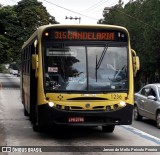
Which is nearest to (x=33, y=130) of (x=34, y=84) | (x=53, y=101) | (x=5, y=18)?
(x=34, y=84)

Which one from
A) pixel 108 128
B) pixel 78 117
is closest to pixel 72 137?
pixel 78 117

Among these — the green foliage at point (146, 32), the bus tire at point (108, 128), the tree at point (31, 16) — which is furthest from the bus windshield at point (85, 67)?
the tree at point (31, 16)

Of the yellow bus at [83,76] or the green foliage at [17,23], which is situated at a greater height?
the green foliage at [17,23]

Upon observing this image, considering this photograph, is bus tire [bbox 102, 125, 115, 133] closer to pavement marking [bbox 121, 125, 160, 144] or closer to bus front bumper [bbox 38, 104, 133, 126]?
pavement marking [bbox 121, 125, 160, 144]

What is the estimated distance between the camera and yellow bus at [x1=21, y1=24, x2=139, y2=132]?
11211 mm

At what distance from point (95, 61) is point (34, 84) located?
Result: 2.10 m

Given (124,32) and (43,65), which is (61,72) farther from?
(124,32)

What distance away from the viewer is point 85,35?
11.7 metres

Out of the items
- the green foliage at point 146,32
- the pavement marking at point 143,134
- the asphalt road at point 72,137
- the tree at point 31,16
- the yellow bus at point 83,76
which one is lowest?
the pavement marking at point 143,134

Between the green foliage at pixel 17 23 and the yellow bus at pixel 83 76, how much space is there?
37.1 meters

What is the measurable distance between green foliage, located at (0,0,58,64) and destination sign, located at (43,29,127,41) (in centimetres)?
3702

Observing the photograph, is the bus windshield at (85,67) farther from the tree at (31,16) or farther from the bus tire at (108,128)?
Answer: the tree at (31,16)

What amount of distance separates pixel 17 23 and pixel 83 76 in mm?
40631

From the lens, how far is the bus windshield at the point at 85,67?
1138 centimetres
